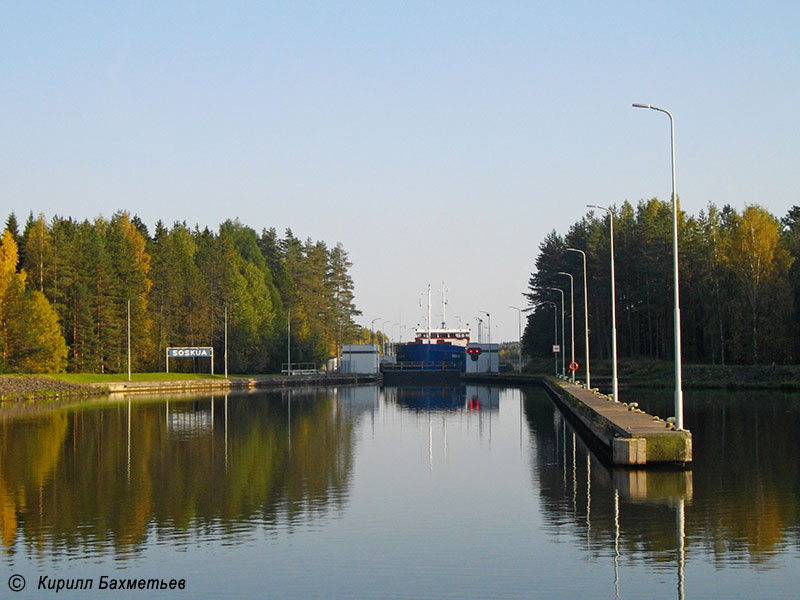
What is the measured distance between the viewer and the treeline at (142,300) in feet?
244

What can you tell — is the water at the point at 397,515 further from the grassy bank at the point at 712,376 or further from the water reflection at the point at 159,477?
the grassy bank at the point at 712,376

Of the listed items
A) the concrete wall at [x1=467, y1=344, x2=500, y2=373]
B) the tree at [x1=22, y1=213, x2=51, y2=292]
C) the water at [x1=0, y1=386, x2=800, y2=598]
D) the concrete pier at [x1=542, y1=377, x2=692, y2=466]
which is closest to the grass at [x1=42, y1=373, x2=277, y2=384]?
the tree at [x1=22, y1=213, x2=51, y2=292]

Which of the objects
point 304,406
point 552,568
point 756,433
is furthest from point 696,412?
point 552,568

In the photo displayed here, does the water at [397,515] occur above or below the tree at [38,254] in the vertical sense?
below

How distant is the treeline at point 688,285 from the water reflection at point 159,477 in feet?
136

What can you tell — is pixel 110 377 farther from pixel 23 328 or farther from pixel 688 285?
pixel 688 285

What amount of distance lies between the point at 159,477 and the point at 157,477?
1.9 inches

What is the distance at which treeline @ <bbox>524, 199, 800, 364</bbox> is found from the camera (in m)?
74.8

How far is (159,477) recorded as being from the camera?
2392 cm

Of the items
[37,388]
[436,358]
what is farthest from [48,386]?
[436,358]

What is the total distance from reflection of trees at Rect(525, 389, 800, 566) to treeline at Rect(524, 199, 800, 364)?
134 feet

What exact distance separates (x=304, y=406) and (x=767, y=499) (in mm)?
39520

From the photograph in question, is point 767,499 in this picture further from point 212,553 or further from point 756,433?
point 756,433

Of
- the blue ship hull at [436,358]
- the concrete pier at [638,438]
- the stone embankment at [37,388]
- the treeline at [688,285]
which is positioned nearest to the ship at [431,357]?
the blue ship hull at [436,358]
